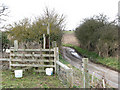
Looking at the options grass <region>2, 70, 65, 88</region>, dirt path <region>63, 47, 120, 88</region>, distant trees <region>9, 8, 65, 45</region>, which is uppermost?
distant trees <region>9, 8, 65, 45</region>

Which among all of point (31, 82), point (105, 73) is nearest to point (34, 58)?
point (31, 82)

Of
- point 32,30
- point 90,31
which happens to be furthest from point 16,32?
point 90,31

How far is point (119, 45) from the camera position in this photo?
60.5ft

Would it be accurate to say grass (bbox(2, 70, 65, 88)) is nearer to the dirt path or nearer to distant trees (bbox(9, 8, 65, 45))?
the dirt path

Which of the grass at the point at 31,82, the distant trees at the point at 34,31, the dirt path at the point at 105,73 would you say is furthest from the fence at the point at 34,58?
the distant trees at the point at 34,31

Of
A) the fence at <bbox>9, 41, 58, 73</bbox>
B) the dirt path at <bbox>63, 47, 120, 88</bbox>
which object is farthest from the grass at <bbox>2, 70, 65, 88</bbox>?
the dirt path at <bbox>63, 47, 120, 88</bbox>

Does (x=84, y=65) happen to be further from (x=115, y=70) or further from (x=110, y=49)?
(x=110, y=49)

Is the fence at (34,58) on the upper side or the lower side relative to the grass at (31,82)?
upper

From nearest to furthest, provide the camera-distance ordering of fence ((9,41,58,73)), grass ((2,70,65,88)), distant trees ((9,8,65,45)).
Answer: grass ((2,70,65,88)) < fence ((9,41,58,73)) < distant trees ((9,8,65,45))

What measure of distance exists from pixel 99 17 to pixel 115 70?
20130 millimetres

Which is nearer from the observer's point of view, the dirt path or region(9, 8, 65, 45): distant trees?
the dirt path

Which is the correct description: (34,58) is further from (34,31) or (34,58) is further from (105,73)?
(34,31)

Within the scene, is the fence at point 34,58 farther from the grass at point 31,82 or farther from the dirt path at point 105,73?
the dirt path at point 105,73

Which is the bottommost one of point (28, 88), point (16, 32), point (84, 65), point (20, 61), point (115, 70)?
point (115, 70)
